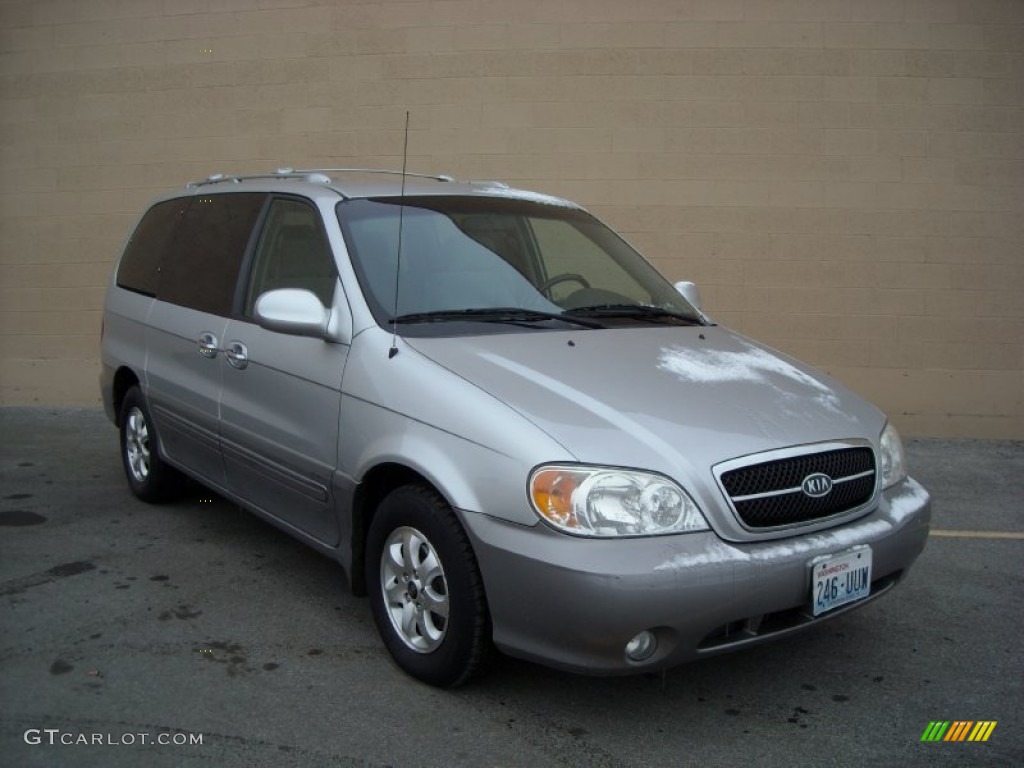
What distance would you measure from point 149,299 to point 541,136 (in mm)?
3805

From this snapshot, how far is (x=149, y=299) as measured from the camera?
528 cm

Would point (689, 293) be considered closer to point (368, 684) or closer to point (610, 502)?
point (610, 502)

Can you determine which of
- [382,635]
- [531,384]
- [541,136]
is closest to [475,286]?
[531,384]

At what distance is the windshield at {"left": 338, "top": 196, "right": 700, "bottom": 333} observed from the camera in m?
3.80

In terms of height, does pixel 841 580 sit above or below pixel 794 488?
below

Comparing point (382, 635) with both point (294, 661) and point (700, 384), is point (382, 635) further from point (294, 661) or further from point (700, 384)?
point (700, 384)

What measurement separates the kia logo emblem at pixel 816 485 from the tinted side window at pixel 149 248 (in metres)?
3.59

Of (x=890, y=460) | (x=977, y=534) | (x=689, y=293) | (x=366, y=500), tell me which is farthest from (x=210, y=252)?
(x=977, y=534)

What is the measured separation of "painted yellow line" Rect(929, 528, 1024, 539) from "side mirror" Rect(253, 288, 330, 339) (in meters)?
3.61

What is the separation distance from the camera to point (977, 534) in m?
5.41

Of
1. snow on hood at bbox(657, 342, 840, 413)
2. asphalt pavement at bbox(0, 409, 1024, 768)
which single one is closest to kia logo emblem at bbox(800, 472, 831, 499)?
snow on hood at bbox(657, 342, 840, 413)

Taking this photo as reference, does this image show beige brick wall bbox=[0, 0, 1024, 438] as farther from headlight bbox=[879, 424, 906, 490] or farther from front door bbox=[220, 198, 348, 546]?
headlight bbox=[879, 424, 906, 490]

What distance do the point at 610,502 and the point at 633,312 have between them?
149cm

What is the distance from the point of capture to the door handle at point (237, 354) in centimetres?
421
